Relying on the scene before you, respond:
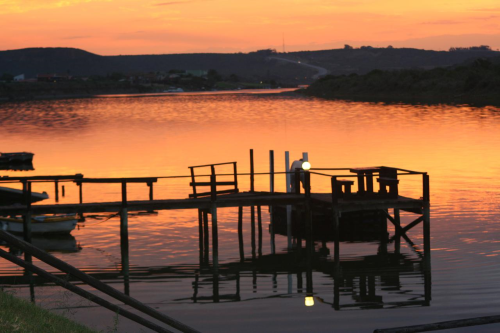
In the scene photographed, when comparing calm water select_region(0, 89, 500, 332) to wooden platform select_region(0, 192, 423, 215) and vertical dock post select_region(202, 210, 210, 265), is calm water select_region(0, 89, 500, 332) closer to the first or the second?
vertical dock post select_region(202, 210, 210, 265)

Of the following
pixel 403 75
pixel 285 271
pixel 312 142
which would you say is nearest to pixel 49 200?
pixel 285 271

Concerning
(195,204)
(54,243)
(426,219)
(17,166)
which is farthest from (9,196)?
(17,166)

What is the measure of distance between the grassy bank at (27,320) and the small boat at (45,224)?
16268 mm

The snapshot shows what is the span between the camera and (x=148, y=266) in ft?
90.1

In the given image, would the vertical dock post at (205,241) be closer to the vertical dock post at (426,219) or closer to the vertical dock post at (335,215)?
the vertical dock post at (335,215)

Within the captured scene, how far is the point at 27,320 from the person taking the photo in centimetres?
1437

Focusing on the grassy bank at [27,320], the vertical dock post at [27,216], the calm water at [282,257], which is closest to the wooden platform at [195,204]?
the vertical dock post at [27,216]

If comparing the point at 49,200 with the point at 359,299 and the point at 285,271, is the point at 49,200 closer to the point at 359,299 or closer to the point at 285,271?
the point at 285,271

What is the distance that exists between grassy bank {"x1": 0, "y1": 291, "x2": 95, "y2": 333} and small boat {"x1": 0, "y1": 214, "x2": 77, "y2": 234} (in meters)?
16.3

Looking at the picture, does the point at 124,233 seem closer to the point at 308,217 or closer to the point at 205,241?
the point at 205,241

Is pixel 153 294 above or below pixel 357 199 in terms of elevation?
below

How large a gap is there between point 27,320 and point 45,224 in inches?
728

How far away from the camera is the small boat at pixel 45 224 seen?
32.1 meters

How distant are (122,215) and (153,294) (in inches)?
169
